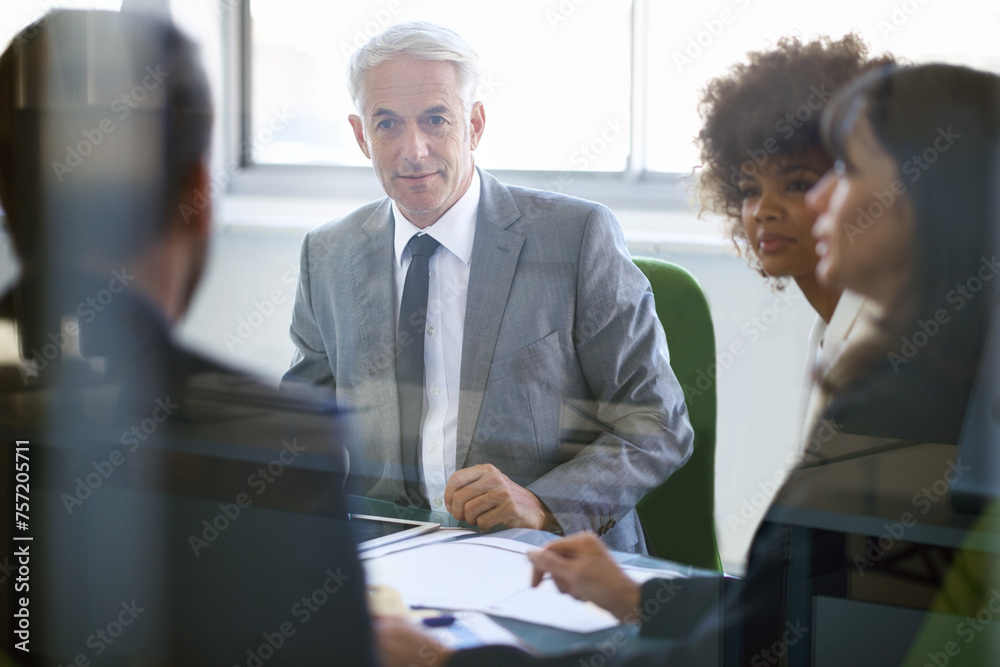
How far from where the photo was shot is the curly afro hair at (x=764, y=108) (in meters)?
0.75

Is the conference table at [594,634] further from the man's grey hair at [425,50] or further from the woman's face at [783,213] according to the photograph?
the man's grey hair at [425,50]

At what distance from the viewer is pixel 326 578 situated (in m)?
0.93

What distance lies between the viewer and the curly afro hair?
2.45 feet

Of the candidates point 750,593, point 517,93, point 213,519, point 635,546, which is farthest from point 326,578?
point 517,93

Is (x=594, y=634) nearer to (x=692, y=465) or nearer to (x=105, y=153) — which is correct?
(x=692, y=465)

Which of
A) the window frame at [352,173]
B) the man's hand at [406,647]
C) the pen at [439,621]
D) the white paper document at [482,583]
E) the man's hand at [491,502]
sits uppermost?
the window frame at [352,173]

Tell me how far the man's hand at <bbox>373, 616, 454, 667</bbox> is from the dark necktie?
151mm

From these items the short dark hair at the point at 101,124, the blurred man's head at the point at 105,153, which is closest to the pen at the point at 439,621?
the blurred man's head at the point at 105,153

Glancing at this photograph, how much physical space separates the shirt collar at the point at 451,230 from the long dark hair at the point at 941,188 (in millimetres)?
423

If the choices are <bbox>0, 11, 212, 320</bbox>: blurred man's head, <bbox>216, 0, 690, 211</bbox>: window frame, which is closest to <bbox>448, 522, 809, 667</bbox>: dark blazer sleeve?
<bbox>216, 0, 690, 211</bbox>: window frame

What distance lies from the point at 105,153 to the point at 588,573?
0.81 m

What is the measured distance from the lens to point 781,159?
77cm

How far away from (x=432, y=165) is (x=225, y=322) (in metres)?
0.35

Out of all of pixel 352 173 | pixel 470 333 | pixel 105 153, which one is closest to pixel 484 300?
pixel 470 333
